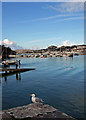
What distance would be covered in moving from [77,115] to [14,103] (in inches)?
289

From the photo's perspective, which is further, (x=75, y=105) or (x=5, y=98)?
(x=5, y=98)

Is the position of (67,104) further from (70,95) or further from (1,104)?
(1,104)

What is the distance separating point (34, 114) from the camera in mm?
12109

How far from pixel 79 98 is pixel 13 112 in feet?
28.7

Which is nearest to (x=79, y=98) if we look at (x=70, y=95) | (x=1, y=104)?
(x=70, y=95)

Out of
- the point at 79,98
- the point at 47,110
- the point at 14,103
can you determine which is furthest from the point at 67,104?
the point at 14,103

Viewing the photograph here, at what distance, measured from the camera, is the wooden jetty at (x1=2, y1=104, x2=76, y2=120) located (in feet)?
38.2

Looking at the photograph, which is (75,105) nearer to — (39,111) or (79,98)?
(79,98)

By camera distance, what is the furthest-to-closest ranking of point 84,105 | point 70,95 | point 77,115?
point 70,95, point 84,105, point 77,115

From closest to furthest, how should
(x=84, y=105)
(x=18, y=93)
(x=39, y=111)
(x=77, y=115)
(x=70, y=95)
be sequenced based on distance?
(x=39, y=111)
(x=77, y=115)
(x=84, y=105)
(x=70, y=95)
(x=18, y=93)

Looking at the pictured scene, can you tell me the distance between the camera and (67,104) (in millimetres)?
16078

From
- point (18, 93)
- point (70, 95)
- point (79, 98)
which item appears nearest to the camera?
point (79, 98)

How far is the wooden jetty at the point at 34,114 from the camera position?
38.2ft

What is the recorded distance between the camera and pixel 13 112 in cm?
1282
